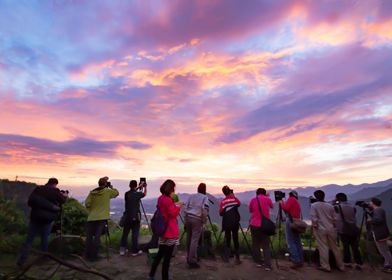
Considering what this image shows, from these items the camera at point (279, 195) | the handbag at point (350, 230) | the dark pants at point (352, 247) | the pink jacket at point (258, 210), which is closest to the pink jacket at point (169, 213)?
the pink jacket at point (258, 210)

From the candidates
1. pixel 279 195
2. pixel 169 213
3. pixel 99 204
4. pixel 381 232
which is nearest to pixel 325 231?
pixel 279 195

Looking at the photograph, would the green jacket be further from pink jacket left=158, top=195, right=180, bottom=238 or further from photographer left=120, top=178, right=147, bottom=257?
pink jacket left=158, top=195, right=180, bottom=238

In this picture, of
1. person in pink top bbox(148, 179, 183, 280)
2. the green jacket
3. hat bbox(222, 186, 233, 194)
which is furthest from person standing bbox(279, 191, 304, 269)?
the green jacket

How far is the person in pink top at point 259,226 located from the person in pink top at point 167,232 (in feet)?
10.4

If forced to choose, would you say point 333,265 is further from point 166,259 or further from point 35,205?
point 35,205

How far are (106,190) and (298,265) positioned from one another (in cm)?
629

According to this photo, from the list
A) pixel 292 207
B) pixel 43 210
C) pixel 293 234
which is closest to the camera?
pixel 43 210

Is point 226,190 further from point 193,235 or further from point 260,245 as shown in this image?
point 260,245

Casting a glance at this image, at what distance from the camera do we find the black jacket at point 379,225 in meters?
9.26

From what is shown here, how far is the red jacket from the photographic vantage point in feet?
31.3

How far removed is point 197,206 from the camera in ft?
29.8

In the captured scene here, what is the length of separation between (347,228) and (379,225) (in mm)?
1004

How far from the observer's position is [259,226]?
29.6 feet

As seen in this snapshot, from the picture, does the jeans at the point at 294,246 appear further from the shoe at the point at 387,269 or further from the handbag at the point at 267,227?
the shoe at the point at 387,269
